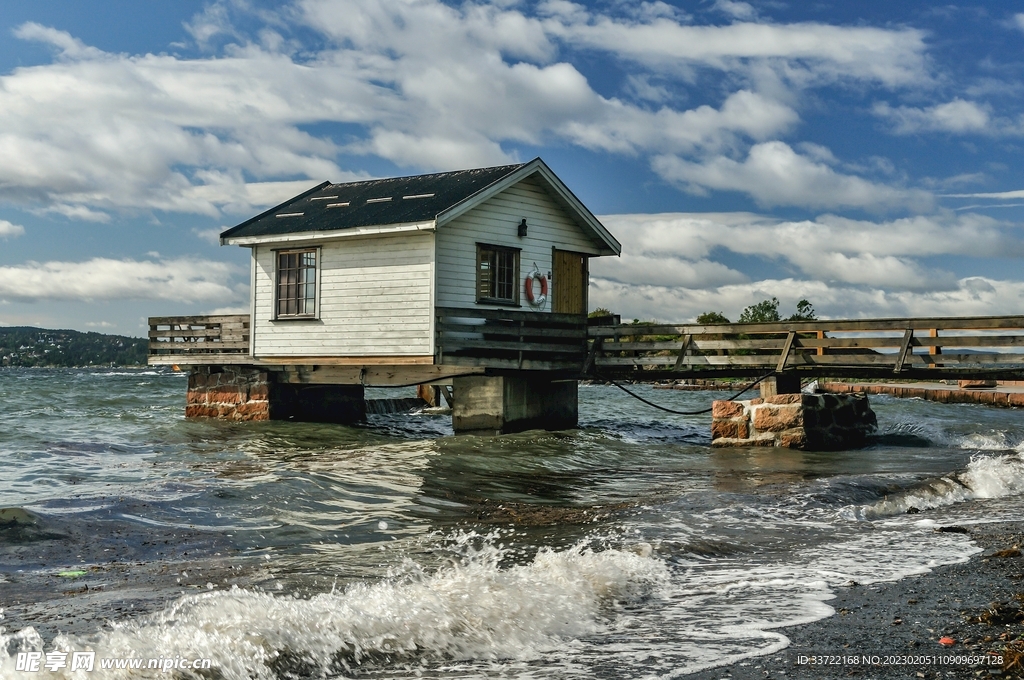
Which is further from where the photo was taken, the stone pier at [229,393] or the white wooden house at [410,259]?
the stone pier at [229,393]

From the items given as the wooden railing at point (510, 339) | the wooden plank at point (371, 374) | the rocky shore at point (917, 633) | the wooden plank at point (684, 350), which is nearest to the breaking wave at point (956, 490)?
the rocky shore at point (917, 633)

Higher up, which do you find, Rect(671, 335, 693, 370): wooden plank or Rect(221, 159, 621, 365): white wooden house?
Rect(221, 159, 621, 365): white wooden house

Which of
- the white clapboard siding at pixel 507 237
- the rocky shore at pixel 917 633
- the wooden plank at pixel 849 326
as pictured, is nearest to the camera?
the rocky shore at pixel 917 633

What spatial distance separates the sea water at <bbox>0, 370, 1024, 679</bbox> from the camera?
5012 millimetres

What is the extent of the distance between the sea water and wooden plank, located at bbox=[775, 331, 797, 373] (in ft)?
5.68

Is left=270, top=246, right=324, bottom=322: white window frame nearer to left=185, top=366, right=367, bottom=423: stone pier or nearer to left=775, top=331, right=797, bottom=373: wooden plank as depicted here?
left=185, top=366, right=367, bottom=423: stone pier

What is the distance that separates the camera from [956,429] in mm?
20312

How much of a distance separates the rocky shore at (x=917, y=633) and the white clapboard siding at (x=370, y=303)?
12882 millimetres

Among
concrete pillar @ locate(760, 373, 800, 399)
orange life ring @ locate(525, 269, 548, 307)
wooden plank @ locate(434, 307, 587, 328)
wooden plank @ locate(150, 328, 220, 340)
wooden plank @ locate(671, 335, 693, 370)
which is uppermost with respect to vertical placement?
orange life ring @ locate(525, 269, 548, 307)

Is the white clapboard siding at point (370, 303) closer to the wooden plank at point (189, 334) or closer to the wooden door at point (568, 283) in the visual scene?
the wooden plank at point (189, 334)

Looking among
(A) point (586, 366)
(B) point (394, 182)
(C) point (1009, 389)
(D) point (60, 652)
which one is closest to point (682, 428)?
(A) point (586, 366)

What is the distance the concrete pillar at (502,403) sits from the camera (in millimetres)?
18406

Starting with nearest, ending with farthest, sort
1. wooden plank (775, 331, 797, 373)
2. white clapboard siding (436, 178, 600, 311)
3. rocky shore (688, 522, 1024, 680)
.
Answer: rocky shore (688, 522, 1024, 680), wooden plank (775, 331, 797, 373), white clapboard siding (436, 178, 600, 311)

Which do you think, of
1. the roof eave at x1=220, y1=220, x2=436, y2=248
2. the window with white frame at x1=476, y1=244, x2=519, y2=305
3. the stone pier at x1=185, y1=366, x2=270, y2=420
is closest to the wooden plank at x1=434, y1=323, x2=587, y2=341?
the window with white frame at x1=476, y1=244, x2=519, y2=305
